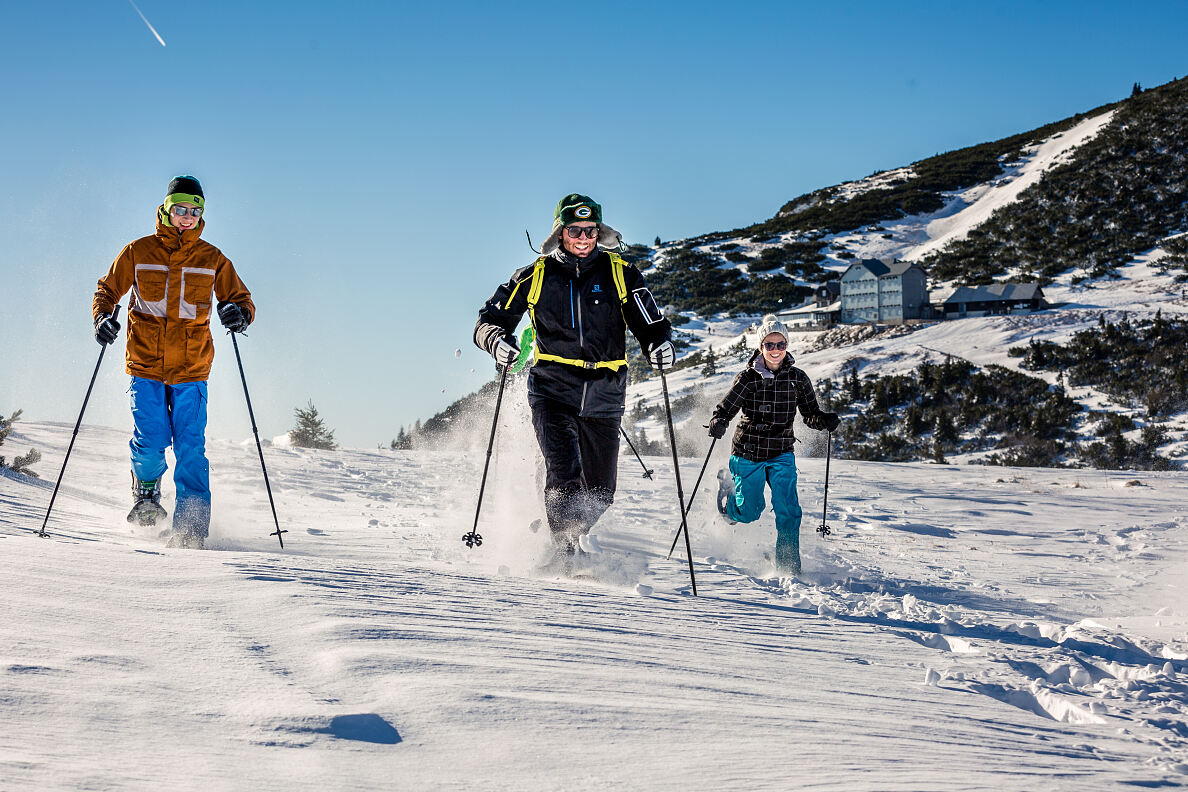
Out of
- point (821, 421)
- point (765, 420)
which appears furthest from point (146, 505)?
point (821, 421)

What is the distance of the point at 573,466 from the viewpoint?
4.62 metres

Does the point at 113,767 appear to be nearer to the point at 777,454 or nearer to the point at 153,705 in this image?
the point at 153,705

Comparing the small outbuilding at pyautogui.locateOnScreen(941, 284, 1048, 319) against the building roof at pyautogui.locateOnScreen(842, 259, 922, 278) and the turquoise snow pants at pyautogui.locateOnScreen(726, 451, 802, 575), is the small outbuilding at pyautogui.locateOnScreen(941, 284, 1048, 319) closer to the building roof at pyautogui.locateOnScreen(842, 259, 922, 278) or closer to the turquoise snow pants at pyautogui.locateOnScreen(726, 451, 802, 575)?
the building roof at pyautogui.locateOnScreen(842, 259, 922, 278)

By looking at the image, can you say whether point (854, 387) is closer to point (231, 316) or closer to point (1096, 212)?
point (231, 316)

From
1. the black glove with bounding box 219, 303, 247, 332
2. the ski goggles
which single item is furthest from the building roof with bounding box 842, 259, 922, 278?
the black glove with bounding box 219, 303, 247, 332

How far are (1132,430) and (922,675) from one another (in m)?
27.8

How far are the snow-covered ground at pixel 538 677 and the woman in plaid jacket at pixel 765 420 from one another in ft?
2.91

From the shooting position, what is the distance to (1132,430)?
25.8m

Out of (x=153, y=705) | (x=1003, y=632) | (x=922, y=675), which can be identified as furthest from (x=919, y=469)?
(x=153, y=705)

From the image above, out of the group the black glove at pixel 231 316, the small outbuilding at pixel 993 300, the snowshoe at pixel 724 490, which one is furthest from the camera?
the small outbuilding at pixel 993 300

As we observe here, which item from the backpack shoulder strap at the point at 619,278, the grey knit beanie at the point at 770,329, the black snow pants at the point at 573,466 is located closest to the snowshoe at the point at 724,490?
the grey knit beanie at the point at 770,329

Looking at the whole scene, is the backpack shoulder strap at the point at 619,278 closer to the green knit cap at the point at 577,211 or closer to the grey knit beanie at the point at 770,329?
the green knit cap at the point at 577,211

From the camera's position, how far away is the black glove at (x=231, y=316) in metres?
5.13

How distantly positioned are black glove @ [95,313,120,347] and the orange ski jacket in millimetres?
52
